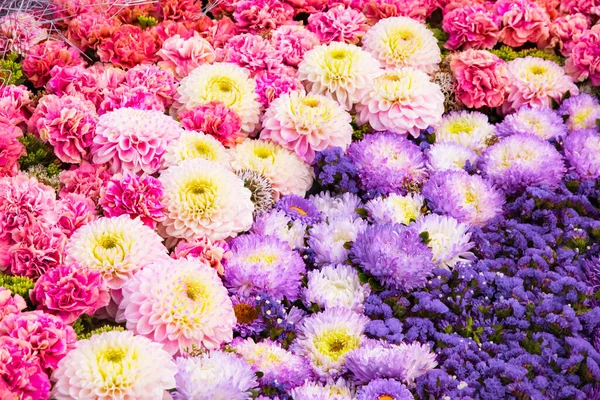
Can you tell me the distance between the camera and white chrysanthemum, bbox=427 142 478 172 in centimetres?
319

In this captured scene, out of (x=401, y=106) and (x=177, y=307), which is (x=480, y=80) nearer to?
(x=401, y=106)

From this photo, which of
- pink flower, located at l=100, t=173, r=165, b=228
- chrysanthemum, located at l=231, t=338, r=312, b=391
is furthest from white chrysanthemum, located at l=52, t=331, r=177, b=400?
pink flower, located at l=100, t=173, r=165, b=228

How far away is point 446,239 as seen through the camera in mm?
2754

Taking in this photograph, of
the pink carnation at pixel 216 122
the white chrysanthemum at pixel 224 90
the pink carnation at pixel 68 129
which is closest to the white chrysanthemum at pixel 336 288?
the pink carnation at pixel 216 122

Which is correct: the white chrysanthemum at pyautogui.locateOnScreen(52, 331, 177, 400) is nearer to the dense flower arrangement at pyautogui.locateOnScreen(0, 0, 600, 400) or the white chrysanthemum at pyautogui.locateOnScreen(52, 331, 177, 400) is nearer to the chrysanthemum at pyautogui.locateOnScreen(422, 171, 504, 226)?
the dense flower arrangement at pyautogui.locateOnScreen(0, 0, 600, 400)

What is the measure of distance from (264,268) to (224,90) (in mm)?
1039

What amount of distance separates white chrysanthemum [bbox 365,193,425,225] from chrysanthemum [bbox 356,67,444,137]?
1.42ft

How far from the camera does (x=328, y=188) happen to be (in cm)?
316

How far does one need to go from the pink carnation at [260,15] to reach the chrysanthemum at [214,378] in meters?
2.04

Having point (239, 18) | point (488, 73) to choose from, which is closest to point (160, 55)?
point (239, 18)

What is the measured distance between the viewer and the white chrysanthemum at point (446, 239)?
107 inches

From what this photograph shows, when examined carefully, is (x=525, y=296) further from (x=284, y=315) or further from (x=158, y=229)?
(x=158, y=229)

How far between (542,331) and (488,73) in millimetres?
1506

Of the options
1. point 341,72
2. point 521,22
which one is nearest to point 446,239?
point 341,72
